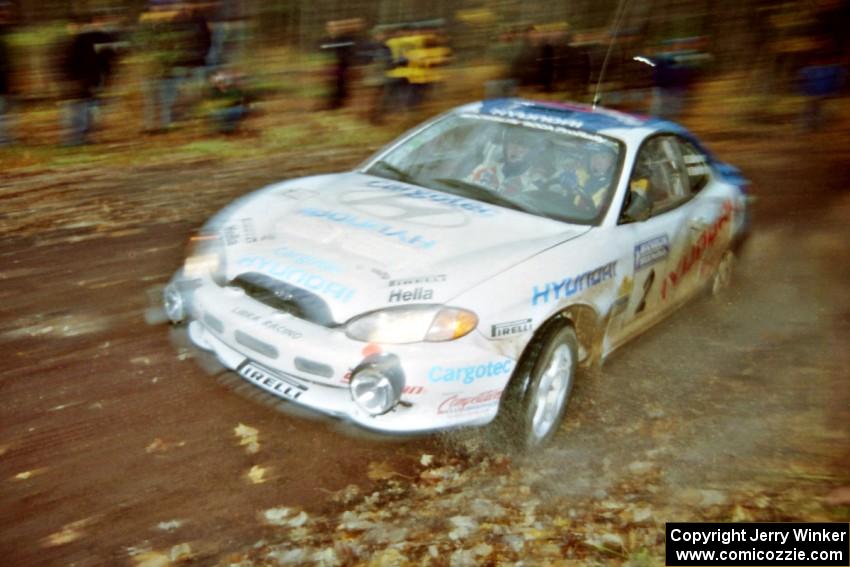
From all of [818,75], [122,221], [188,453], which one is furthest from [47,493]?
[818,75]

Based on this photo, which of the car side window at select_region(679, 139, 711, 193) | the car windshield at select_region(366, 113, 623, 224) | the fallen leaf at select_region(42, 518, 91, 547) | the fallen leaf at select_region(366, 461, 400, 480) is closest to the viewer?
the fallen leaf at select_region(42, 518, 91, 547)

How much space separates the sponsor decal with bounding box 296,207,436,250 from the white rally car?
1 centimetres

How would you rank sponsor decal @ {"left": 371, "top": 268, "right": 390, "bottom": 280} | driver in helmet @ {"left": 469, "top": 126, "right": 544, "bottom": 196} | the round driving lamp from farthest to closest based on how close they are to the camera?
driver in helmet @ {"left": 469, "top": 126, "right": 544, "bottom": 196}
sponsor decal @ {"left": 371, "top": 268, "right": 390, "bottom": 280}
the round driving lamp

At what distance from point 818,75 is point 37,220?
11549mm

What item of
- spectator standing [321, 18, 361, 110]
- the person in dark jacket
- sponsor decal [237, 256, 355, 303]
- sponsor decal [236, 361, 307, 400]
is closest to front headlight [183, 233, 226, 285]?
sponsor decal [237, 256, 355, 303]

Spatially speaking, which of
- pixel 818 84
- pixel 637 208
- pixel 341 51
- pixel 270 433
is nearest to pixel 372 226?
pixel 270 433

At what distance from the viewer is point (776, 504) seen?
153 inches

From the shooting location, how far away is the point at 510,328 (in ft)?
12.2

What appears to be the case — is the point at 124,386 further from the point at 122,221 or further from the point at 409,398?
the point at 122,221

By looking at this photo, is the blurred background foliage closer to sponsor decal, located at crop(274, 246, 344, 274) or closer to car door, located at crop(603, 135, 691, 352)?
car door, located at crop(603, 135, 691, 352)

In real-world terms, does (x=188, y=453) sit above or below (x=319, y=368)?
below

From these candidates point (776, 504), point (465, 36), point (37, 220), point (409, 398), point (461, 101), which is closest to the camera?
point (409, 398)

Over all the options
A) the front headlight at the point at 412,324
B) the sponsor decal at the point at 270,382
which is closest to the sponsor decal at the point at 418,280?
the front headlight at the point at 412,324

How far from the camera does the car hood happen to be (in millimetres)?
3721
